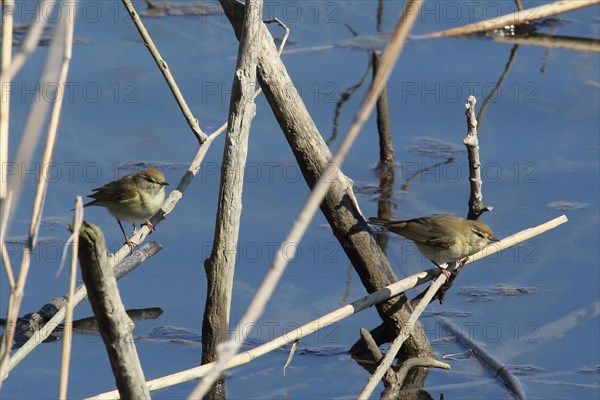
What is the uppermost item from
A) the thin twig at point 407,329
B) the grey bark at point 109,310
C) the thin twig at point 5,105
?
the thin twig at point 5,105

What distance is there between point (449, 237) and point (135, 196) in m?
2.43

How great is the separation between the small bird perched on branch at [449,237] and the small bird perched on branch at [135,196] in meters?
1.71

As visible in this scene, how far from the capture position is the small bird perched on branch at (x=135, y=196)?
7777 mm

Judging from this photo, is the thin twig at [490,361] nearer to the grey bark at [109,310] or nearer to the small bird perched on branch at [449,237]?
the small bird perched on branch at [449,237]

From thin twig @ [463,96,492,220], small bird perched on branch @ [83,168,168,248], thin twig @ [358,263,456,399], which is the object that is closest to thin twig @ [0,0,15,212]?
thin twig @ [358,263,456,399]

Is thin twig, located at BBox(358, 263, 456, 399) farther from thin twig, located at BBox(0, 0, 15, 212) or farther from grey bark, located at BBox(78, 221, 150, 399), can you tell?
thin twig, located at BBox(0, 0, 15, 212)

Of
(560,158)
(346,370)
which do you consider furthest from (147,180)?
(560,158)

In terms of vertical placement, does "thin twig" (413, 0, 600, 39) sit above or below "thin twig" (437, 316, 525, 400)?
above

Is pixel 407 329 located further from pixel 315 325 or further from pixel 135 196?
pixel 135 196

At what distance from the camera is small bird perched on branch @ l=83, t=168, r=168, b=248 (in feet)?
25.5

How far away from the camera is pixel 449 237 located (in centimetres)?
714

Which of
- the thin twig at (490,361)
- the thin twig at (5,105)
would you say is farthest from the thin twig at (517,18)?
the thin twig at (5,105)

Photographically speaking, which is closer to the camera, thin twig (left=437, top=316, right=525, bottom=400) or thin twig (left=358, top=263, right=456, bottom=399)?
thin twig (left=358, top=263, right=456, bottom=399)

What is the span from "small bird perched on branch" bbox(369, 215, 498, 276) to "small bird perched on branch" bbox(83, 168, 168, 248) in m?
1.71
